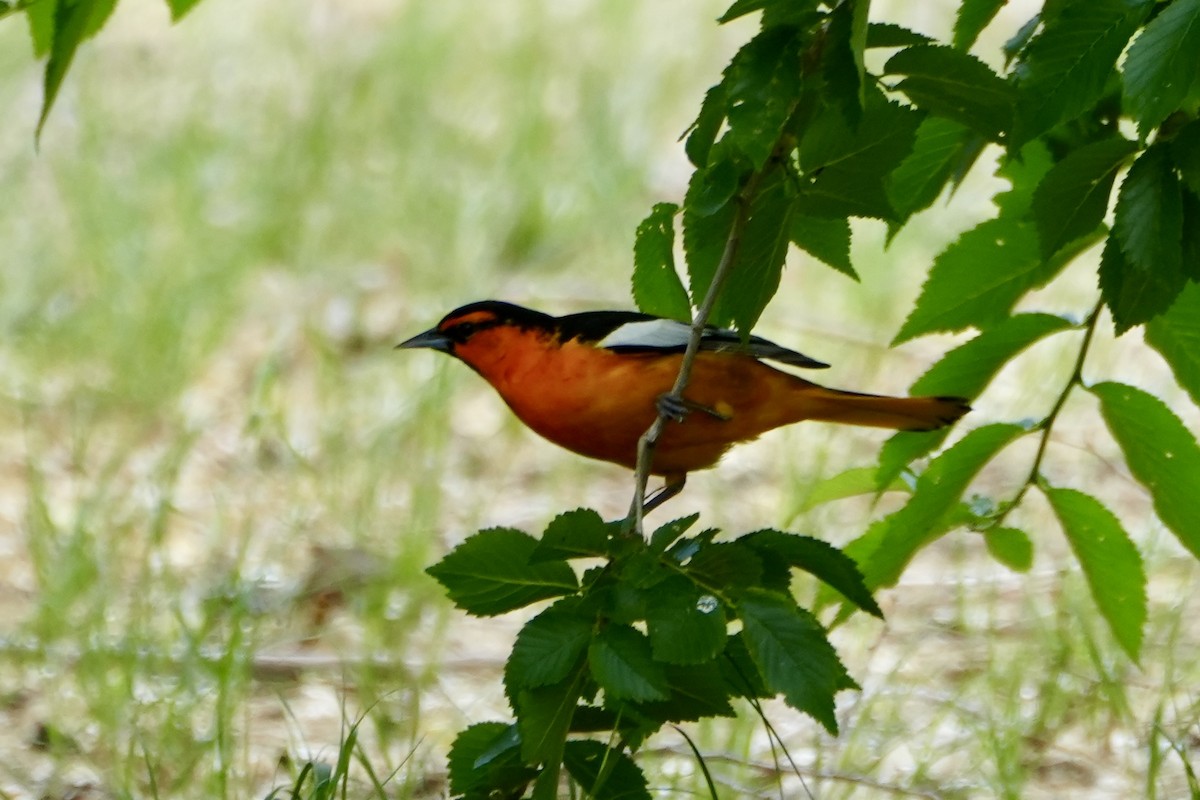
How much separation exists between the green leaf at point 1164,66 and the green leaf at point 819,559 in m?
0.60

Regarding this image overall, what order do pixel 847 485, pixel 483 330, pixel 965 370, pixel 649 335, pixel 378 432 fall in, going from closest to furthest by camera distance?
pixel 965 370
pixel 847 485
pixel 649 335
pixel 483 330
pixel 378 432

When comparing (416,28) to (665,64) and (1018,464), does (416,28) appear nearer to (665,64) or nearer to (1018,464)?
(665,64)

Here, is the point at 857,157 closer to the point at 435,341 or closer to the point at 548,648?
the point at 548,648

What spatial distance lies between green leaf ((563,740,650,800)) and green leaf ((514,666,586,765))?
0.65 feet

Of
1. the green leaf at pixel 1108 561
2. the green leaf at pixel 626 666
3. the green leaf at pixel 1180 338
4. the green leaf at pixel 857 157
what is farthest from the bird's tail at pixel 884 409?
the green leaf at pixel 626 666

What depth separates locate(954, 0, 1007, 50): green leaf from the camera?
2039 mm

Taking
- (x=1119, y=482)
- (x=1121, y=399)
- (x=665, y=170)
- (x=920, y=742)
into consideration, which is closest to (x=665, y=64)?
(x=665, y=170)

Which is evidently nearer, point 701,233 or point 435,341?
point 701,233

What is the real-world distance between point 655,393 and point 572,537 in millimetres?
991

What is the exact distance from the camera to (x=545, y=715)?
5.99 ft

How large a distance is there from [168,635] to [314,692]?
381 millimetres

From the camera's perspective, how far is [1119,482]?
5.09m

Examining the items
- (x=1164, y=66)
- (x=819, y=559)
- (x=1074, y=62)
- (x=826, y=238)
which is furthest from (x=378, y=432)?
(x=1164, y=66)

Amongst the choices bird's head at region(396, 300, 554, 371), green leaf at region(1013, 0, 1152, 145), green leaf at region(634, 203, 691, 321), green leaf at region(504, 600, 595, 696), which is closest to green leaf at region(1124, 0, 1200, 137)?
green leaf at region(1013, 0, 1152, 145)
